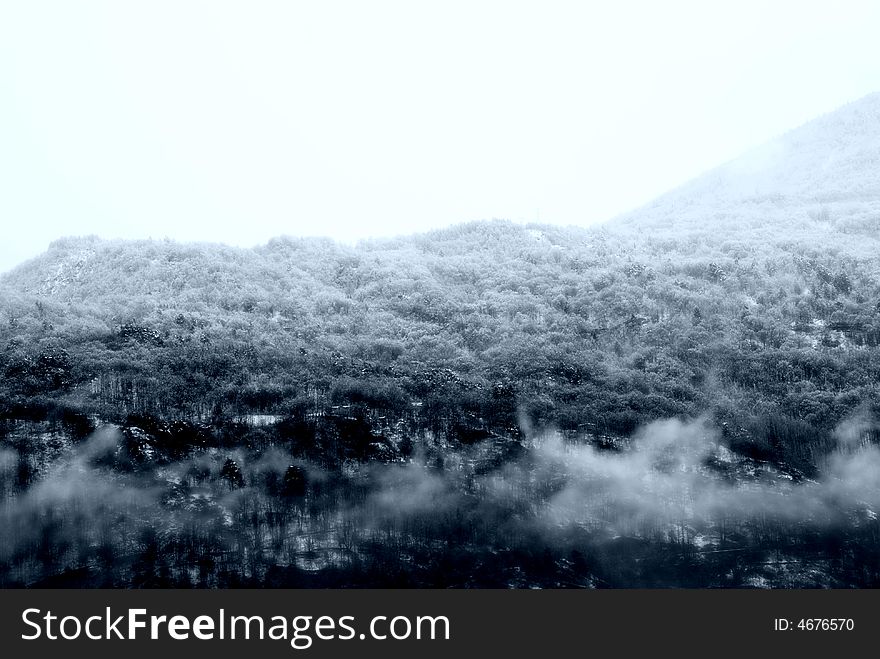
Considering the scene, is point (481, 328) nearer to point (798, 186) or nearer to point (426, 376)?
point (426, 376)

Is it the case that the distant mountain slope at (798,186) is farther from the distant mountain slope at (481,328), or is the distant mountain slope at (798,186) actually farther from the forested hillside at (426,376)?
the forested hillside at (426,376)

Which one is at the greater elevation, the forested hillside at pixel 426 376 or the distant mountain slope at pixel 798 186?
the distant mountain slope at pixel 798 186

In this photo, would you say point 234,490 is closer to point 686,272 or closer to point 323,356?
point 323,356

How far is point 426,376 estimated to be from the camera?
69.1 ft

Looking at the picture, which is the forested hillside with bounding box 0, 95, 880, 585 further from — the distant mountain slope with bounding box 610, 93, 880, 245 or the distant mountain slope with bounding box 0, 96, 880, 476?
the distant mountain slope with bounding box 610, 93, 880, 245

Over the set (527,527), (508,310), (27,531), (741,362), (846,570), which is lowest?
(846,570)

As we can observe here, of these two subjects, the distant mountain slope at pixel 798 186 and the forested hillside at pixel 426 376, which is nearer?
the forested hillside at pixel 426 376

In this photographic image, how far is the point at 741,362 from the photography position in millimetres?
21141

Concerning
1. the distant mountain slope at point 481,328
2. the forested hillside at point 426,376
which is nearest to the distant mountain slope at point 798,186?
the distant mountain slope at point 481,328

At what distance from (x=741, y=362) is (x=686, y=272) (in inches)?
303

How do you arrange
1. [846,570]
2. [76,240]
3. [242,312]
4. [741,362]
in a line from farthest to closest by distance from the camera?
[76,240] < [242,312] < [741,362] < [846,570]

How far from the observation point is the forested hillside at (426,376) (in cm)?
1616

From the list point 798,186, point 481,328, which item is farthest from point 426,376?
point 798,186

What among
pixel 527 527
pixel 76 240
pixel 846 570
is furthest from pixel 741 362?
pixel 76 240
